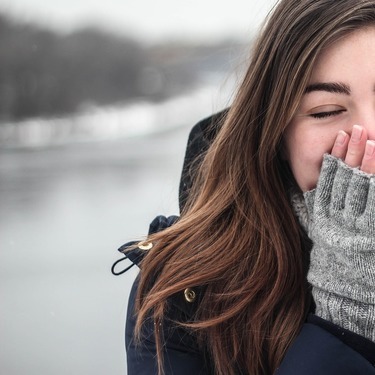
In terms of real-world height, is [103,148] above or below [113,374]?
above

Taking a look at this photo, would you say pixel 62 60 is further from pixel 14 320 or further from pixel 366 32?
pixel 366 32

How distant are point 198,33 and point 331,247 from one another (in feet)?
9.30

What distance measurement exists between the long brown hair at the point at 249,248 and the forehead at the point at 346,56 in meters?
0.08

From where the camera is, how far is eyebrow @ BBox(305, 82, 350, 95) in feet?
5.11

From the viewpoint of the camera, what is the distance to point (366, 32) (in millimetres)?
1582

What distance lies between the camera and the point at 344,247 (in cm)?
151

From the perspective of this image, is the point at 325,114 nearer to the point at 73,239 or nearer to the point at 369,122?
the point at 369,122

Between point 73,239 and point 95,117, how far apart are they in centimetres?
100

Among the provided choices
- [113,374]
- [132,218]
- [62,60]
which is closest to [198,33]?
[62,60]

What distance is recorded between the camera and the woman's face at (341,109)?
1538 millimetres

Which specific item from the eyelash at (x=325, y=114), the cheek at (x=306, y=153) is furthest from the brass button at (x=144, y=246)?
the eyelash at (x=325, y=114)

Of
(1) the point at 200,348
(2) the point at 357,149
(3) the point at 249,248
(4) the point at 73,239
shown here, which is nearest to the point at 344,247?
(2) the point at 357,149

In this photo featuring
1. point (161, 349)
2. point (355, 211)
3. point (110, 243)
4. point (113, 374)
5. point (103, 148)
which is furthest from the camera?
point (103, 148)

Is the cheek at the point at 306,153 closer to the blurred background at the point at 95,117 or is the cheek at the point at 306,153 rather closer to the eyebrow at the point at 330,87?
the eyebrow at the point at 330,87
